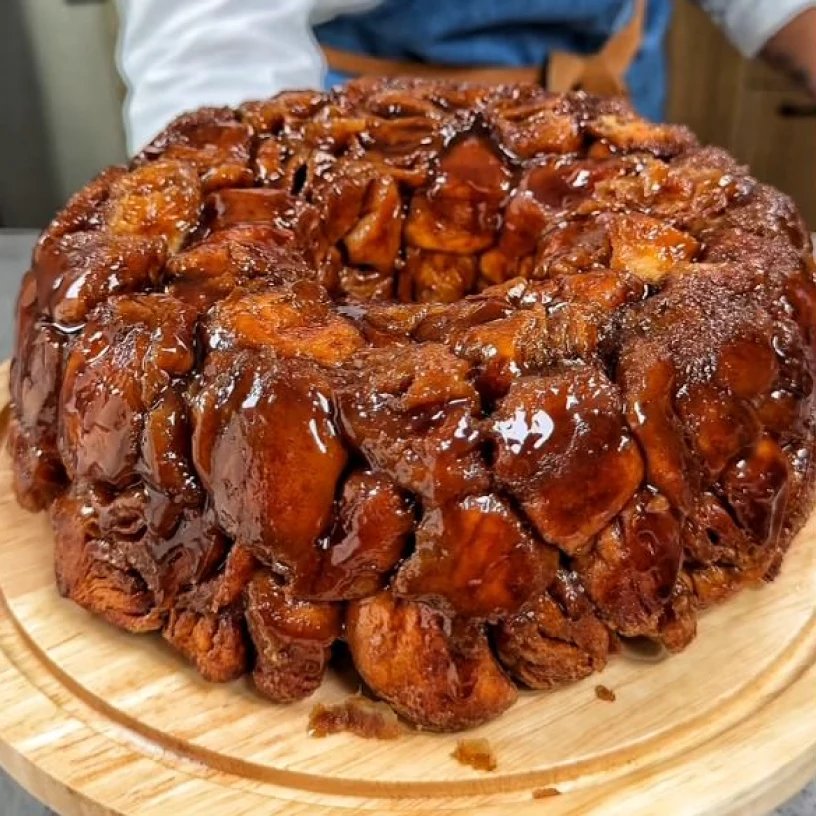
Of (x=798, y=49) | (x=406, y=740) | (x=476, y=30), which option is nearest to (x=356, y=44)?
(x=476, y=30)

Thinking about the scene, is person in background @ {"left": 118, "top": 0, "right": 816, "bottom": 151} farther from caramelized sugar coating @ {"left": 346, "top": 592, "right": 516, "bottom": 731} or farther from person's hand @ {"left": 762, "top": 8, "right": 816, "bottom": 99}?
caramelized sugar coating @ {"left": 346, "top": 592, "right": 516, "bottom": 731}

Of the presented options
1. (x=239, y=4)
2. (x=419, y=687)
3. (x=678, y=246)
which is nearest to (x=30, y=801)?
(x=419, y=687)

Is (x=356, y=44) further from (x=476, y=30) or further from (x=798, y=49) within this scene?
(x=798, y=49)

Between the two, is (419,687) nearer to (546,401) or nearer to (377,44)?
(546,401)

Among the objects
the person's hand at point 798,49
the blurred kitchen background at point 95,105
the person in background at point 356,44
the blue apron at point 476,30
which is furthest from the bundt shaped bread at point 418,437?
the blurred kitchen background at point 95,105

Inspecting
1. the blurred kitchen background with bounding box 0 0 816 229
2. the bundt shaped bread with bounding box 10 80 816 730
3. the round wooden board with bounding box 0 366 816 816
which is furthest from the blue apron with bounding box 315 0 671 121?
the round wooden board with bounding box 0 366 816 816
